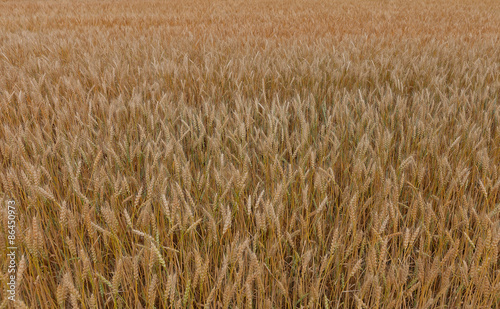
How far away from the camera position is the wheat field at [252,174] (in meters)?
0.69

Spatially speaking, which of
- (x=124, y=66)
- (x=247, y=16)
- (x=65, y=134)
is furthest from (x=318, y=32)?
(x=65, y=134)

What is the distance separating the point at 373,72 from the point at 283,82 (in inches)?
19.3

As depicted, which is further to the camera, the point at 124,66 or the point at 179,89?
the point at 124,66

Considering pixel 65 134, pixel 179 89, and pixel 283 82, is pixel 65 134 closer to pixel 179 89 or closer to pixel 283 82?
pixel 179 89

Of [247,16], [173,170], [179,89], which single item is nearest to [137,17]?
[247,16]

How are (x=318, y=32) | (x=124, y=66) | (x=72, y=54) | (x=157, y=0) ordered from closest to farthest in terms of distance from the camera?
(x=124, y=66), (x=72, y=54), (x=318, y=32), (x=157, y=0)

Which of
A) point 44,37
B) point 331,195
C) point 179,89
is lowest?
point 331,195

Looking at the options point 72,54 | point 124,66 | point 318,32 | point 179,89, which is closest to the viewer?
point 179,89

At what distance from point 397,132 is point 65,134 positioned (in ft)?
4.01

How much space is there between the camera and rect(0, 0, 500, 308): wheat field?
0.69m

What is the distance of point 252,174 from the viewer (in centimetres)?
108

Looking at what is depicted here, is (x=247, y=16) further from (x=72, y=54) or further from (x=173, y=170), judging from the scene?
(x=173, y=170)

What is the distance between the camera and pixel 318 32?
137 inches

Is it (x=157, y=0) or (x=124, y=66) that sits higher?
(x=157, y=0)
